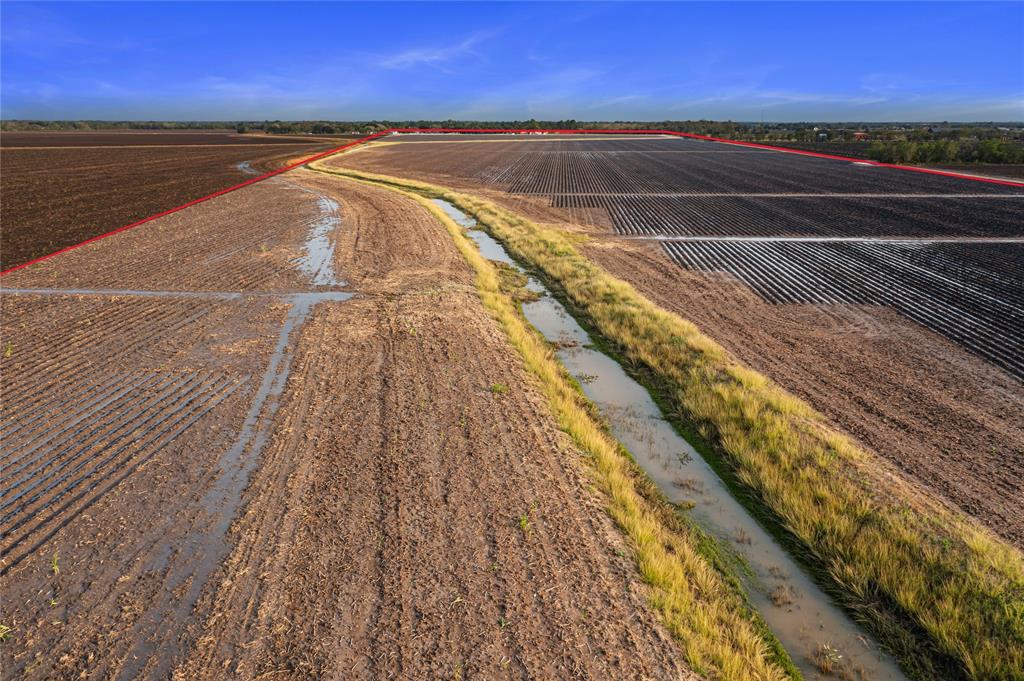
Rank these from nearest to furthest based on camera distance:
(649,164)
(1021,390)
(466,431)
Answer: (466,431) < (1021,390) < (649,164)

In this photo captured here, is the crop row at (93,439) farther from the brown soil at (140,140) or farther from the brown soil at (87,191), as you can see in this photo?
the brown soil at (140,140)

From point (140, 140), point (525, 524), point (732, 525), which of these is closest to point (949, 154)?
point (732, 525)

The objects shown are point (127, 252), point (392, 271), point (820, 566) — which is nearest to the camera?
point (820, 566)

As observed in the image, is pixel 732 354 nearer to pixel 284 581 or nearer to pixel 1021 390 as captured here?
pixel 1021 390

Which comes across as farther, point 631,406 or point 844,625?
point 631,406

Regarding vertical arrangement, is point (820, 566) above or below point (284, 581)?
below

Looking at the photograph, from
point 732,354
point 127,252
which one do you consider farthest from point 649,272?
point 127,252

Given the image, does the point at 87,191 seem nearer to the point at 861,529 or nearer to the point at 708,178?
the point at 861,529
